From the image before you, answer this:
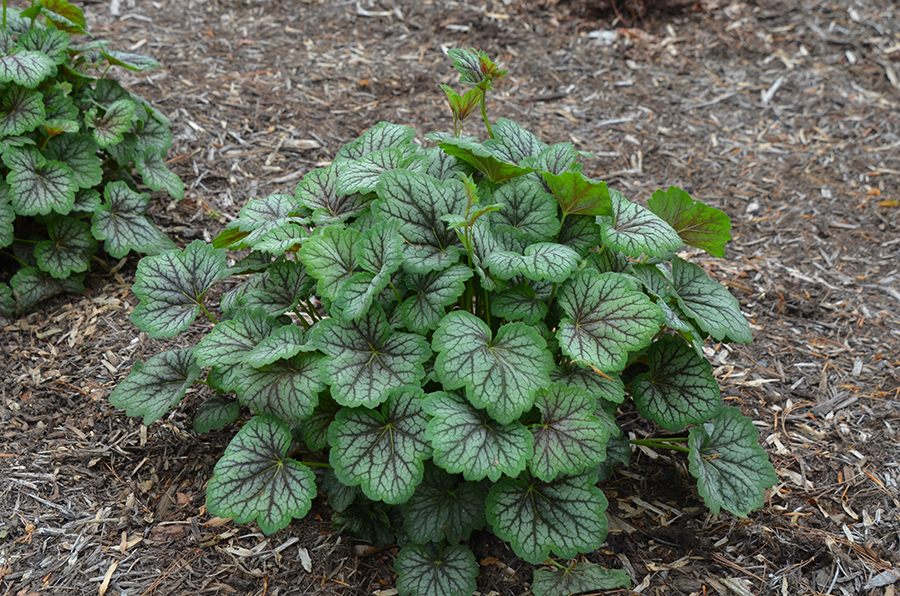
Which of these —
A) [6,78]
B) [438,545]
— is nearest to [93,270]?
[6,78]

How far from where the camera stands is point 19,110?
3.15 m

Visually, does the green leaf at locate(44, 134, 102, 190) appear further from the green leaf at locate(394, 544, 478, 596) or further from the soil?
the green leaf at locate(394, 544, 478, 596)

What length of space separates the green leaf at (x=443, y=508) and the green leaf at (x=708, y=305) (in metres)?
0.96

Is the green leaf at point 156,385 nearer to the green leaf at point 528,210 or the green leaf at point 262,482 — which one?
the green leaf at point 262,482

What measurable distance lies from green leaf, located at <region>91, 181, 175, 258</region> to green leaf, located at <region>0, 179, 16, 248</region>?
12.9 inches

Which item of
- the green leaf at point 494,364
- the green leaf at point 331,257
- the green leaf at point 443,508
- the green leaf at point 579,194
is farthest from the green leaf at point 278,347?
the green leaf at point 579,194

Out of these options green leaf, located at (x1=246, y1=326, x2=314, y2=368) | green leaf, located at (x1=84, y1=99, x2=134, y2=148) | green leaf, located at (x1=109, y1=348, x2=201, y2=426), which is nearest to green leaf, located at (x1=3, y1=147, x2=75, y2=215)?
green leaf, located at (x1=84, y1=99, x2=134, y2=148)

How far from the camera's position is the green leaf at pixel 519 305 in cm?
226

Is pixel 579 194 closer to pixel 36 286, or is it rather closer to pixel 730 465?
pixel 730 465

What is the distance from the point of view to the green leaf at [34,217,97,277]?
333cm

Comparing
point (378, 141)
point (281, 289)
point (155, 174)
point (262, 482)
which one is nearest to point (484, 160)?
point (378, 141)

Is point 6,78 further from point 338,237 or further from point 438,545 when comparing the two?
point 438,545

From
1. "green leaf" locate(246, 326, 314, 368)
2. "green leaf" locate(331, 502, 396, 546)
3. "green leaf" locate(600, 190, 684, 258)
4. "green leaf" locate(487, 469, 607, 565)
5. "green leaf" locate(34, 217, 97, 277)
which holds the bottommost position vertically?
"green leaf" locate(331, 502, 396, 546)

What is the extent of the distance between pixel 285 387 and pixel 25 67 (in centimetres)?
199
